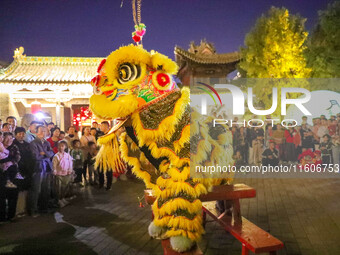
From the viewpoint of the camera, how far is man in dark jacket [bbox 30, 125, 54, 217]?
15.7 ft

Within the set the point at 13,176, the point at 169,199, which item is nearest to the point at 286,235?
the point at 169,199

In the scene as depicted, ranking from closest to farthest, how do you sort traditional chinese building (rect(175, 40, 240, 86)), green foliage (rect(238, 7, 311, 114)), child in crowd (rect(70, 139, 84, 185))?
child in crowd (rect(70, 139, 84, 185)), green foliage (rect(238, 7, 311, 114)), traditional chinese building (rect(175, 40, 240, 86))

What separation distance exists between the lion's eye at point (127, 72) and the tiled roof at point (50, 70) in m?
10.4

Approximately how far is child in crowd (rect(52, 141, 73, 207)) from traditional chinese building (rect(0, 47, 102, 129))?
7.63 meters

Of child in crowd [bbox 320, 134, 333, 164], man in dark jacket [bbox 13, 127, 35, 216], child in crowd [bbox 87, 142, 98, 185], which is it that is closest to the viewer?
man in dark jacket [bbox 13, 127, 35, 216]

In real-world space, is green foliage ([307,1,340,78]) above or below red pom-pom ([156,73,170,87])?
above

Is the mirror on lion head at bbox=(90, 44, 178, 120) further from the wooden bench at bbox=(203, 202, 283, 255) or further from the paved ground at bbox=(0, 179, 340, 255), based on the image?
the paved ground at bbox=(0, 179, 340, 255)

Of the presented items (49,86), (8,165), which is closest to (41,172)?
(8,165)

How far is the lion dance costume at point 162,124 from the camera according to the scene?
2.58 metres

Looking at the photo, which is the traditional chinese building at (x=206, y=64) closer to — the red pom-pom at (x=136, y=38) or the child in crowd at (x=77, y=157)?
the child in crowd at (x=77, y=157)

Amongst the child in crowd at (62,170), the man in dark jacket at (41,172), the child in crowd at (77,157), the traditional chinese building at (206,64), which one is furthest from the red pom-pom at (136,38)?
the traditional chinese building at (206,64)

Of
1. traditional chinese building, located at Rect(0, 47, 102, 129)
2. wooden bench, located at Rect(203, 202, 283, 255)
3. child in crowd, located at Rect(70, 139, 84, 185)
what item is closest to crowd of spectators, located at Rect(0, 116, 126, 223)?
child in crowd, located at Rect(70, 139, 84, 185)

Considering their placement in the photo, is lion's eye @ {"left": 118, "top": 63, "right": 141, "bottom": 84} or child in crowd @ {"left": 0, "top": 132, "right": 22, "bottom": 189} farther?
child in crowd @ {"left": 0, "top": 132, "right": 22, "bottom": 189}

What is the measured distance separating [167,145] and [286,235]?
2.28 m
